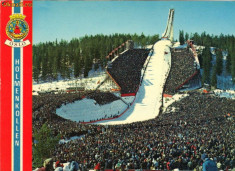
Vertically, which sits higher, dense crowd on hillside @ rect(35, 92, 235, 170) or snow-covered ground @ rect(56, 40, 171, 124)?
snow-covered ground @ rect(56, 40, 171, 124)

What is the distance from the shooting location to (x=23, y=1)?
24.6 ft

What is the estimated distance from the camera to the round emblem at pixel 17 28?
24.4ft

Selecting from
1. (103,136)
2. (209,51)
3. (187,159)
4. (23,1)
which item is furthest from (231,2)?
(209,51)

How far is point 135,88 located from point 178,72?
4.30 m

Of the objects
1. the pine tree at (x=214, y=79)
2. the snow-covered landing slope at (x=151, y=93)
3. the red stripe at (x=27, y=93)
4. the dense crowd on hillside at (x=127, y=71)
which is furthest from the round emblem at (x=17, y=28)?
the pine tree at (x=214, y=79)

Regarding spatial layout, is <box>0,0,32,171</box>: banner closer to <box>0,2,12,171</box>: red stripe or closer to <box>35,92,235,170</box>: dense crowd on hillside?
<box>0,2,12,171</box>: red stripe

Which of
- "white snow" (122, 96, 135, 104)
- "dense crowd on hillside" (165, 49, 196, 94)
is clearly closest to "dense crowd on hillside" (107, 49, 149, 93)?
"white snow" (122, 96, 135, 104)

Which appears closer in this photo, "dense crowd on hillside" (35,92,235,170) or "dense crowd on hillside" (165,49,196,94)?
"dense crowd on hillside" (35,92,235,170)

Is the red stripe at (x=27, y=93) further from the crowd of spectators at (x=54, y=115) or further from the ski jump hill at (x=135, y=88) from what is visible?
the ski jump hill at (x=135, y=88)

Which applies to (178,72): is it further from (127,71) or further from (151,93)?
(127,71)

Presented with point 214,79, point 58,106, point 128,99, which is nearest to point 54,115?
point 58,106

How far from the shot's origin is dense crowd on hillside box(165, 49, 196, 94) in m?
20.5

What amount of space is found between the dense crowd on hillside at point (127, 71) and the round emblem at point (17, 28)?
834cm

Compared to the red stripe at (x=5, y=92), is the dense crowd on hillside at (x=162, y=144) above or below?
below
